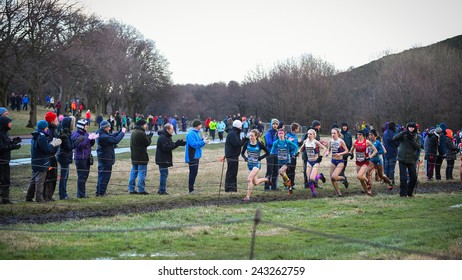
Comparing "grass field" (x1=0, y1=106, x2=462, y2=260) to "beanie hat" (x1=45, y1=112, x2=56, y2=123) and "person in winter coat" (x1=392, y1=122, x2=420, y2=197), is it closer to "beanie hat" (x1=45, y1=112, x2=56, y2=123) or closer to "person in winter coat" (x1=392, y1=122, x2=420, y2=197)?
"person in winter coat" (x1=392, y1=122, x2=420, y2=197)

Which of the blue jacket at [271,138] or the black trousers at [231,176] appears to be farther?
the blue jacket at [271,138]

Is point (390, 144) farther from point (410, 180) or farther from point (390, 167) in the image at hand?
point (410, 180)

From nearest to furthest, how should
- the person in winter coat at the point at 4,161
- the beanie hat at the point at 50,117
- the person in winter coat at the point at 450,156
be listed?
the person in winter coat at the point at 4,161 → the beanie hat at the point at 50,117 → the person in winter coat at the point at 450,156

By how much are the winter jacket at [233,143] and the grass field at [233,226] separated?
144 cm

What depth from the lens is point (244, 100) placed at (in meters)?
123

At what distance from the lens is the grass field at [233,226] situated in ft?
33.5

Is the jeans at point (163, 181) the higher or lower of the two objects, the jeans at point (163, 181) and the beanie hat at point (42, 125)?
the lower

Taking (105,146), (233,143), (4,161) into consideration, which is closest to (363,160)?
(233,143)

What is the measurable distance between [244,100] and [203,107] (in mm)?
37039

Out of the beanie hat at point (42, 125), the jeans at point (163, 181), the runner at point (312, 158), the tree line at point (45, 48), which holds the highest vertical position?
the tree line at point (45, 48)

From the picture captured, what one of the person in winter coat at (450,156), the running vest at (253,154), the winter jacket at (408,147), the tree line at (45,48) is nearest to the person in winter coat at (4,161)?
the running vest at (253,154)

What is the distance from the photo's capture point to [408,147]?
61.4 ft

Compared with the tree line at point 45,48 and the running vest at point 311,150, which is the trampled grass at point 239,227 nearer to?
the running vest at point 311,150
